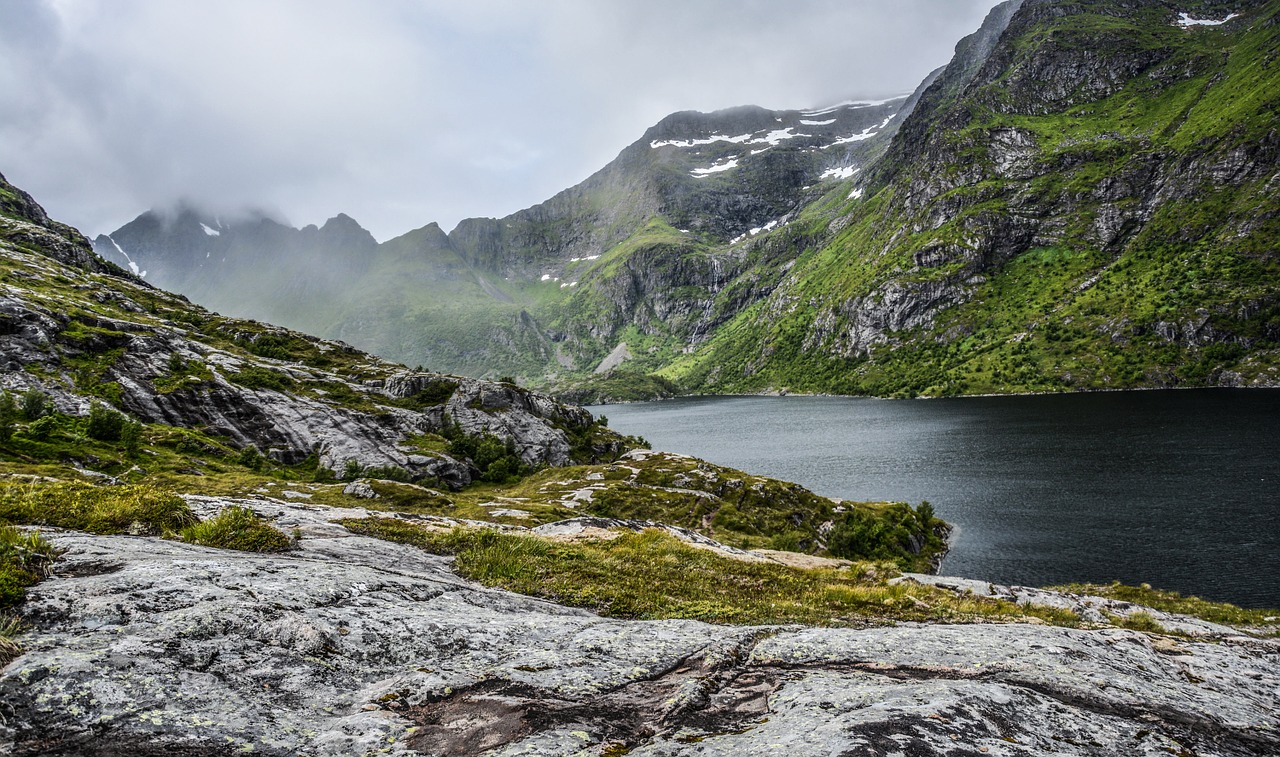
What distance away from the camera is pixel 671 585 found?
1600 centimetres

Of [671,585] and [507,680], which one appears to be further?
[671,585]

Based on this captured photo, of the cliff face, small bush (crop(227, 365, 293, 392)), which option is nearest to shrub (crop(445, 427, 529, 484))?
the cliff face

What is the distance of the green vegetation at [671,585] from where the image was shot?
1366 centimetres

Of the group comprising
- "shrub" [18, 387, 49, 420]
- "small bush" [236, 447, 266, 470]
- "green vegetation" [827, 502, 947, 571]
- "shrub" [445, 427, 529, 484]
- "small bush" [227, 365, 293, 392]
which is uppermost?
"small bush" [227, 365, 293, 392]

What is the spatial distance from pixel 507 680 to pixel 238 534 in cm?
1000

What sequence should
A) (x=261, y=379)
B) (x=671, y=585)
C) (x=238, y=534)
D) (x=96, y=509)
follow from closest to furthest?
(x=96, y=509) < (x=238, y=534) < (x=671, y=585) < (x=261, y=379)

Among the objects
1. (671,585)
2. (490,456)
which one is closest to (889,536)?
(490,456)

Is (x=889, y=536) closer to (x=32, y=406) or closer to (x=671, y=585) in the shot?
(x=671, y=585)

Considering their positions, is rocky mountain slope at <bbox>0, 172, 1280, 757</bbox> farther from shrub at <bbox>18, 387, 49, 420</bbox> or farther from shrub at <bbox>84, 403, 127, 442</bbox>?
shrub at <bbox>18, 387, 49, 420</bbox>

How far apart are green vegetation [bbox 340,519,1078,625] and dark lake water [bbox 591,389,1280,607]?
2136 inches

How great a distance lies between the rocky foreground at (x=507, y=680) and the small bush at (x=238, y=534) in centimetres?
99

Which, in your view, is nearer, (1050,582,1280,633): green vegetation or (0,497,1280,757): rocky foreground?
(0,497,1280,757): rocky foreground

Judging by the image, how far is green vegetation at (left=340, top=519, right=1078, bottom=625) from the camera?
13664 mm

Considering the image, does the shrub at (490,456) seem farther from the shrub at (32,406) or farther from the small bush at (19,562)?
the small bush at (19,562)
